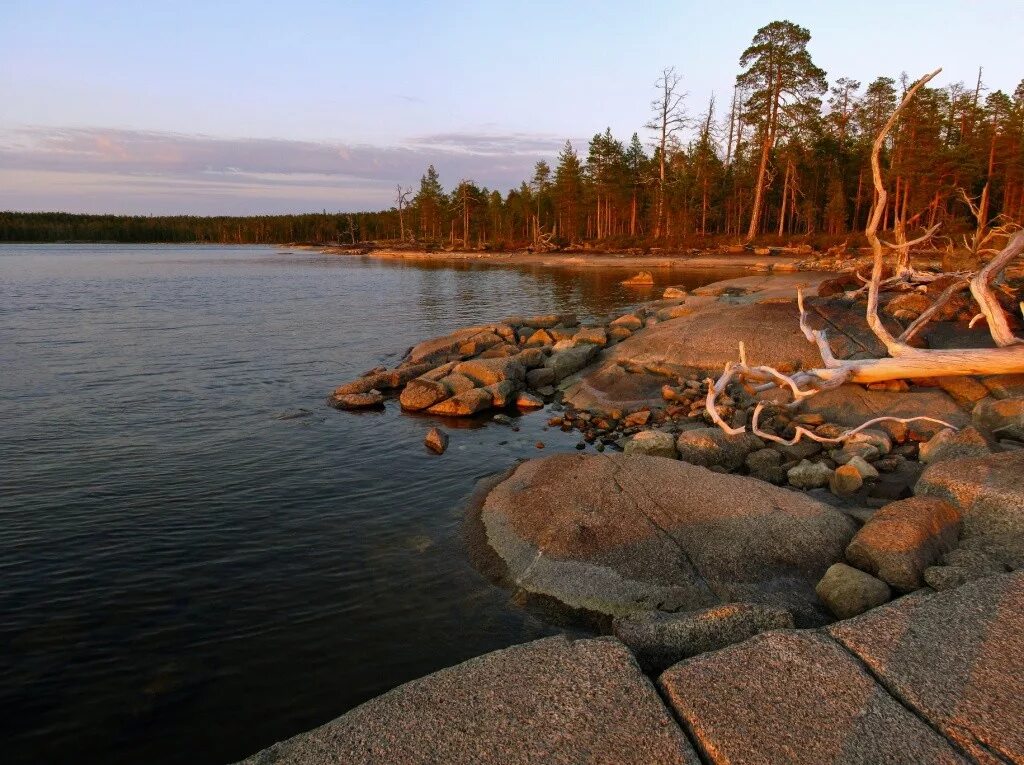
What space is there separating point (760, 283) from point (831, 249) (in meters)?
25.5

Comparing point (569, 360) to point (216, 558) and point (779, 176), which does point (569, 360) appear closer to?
point (216, 558)

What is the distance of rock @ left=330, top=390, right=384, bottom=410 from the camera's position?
15.0m

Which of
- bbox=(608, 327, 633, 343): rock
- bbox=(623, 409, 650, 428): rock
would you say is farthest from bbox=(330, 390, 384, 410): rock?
bbox=(608, 327, 633, 343): rock

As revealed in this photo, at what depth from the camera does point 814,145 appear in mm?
62406

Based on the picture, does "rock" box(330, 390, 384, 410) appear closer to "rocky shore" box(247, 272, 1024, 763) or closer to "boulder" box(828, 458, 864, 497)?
"rocky shore" box(247, 272, 1024, 763)

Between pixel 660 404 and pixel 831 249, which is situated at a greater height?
pixel 831 249

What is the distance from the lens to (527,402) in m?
14.9

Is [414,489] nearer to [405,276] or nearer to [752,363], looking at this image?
[752,363]

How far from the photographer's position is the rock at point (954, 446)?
8.27 metres

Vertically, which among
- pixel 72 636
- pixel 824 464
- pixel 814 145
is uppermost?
pixel 814 145

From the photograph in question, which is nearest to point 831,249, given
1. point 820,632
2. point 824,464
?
point 824,464

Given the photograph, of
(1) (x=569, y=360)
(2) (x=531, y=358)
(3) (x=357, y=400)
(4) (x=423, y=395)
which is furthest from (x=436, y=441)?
(1) (x=569, y=360)

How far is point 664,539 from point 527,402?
7.90 metres

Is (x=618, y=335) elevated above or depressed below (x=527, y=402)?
above
